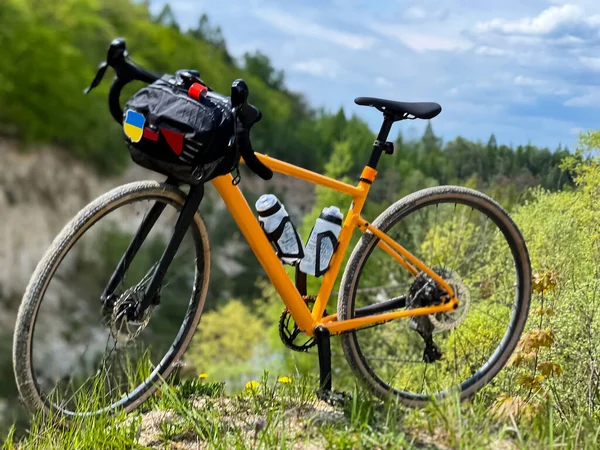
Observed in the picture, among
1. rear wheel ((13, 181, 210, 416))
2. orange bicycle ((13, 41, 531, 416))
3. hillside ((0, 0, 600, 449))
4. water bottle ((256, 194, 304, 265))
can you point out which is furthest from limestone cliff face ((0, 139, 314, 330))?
water bottle ((256, 194, 304, 265))

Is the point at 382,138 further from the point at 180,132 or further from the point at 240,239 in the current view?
the point at 240,239

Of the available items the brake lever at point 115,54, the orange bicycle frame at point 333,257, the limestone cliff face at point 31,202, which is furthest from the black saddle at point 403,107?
the limestone cliff face at point 31,202

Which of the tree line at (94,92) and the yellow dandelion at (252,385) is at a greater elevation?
the tree line at (94,92)

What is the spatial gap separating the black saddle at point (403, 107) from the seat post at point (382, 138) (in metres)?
0.02

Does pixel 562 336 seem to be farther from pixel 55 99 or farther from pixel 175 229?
pixel 55 99

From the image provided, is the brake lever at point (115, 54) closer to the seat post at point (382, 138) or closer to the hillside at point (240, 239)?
the seat post at point (382, 138)

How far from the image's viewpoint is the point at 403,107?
8.04 ft

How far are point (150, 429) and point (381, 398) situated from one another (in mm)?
795

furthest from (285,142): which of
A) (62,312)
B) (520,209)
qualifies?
(520,209)

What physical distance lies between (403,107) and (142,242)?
0.99 metres

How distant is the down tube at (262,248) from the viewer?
232cm

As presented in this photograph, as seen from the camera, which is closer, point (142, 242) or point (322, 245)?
point (142, 242)

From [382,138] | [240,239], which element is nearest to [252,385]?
[382,138]

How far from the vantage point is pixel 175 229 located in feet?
7.39
